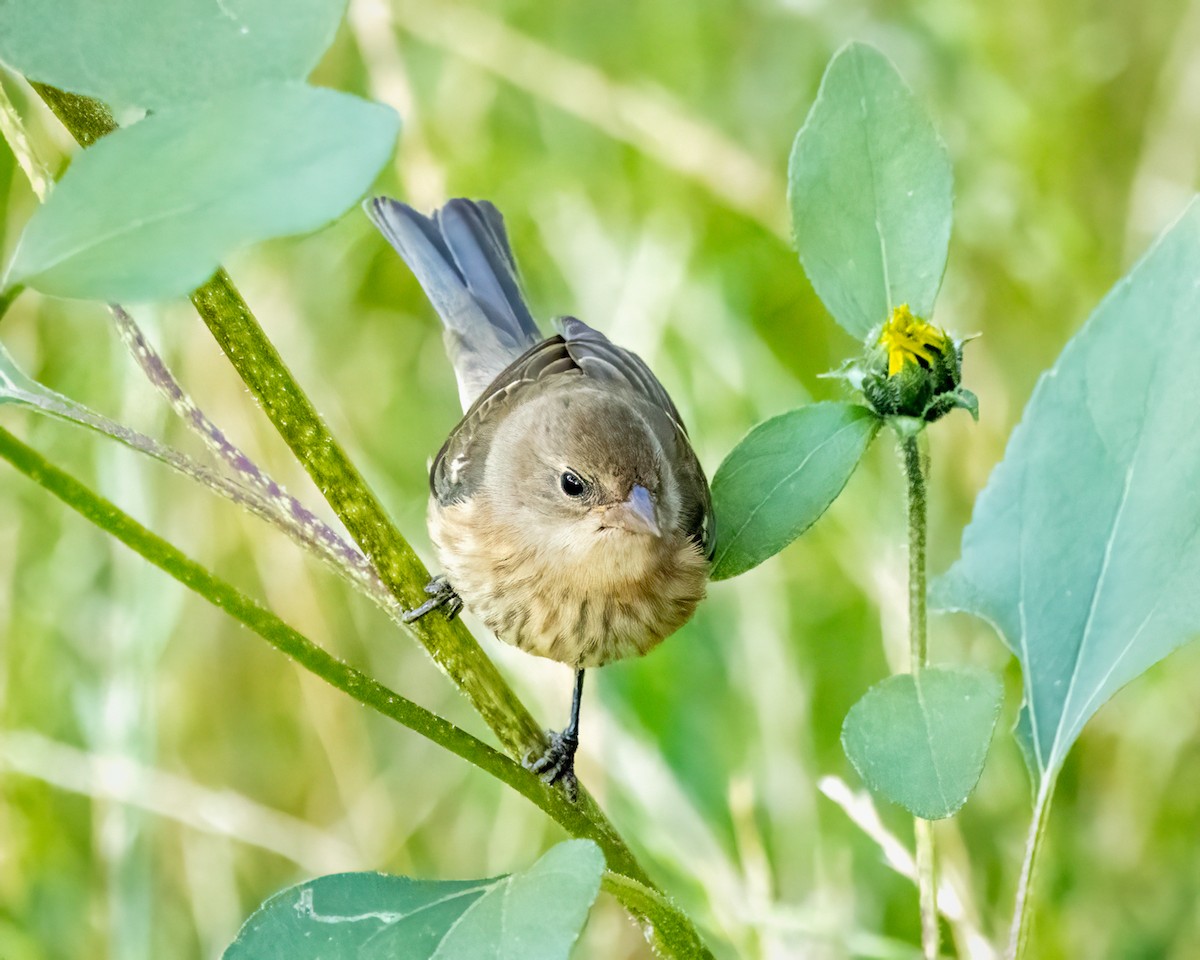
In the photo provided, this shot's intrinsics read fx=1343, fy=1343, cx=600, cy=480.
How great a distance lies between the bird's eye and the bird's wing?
0.28 m

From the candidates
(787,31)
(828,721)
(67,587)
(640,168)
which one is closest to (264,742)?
(67,587)

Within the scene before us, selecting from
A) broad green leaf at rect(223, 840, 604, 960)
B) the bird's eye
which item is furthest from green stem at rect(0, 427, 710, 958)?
the bird's eye

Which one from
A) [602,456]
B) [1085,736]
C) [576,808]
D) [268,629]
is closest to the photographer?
[268,629]

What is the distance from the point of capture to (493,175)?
418 centimetres

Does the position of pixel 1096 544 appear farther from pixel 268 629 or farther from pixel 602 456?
pixel 602 456

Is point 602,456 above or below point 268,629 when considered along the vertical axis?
above

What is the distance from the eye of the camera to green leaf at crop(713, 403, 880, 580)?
132 cm

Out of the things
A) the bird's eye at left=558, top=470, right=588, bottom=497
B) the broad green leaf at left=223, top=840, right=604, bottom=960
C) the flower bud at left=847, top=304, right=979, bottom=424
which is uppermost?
the bird's eye at left=558, top=470, right=588, bottom=497

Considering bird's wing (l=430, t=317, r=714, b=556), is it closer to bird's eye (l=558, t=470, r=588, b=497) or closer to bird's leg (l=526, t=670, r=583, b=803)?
bird's eye (l=558, t=470, r=588, b=497)

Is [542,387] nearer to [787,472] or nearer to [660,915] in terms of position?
[787,472]

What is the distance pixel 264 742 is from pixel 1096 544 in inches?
125

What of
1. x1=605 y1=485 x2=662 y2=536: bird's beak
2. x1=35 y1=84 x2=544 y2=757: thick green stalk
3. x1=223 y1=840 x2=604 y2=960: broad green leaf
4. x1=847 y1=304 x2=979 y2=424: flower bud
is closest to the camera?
x1=223 y1=840 x2=604 y2=960: broad green leaf

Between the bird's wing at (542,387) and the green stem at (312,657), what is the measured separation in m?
1.78

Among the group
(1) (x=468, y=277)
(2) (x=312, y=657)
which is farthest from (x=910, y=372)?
(1) (x=468, y=277)
